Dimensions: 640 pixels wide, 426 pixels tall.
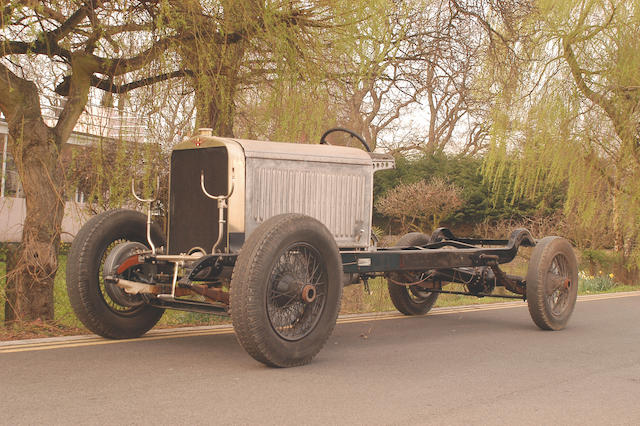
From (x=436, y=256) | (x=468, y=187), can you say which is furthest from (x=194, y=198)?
(x=468, y=187)

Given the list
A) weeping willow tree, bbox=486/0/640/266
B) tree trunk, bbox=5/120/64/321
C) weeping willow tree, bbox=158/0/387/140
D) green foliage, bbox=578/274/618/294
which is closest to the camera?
tree trunk, bbox=5/120/64/321

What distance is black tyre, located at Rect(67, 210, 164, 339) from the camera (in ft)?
21.6

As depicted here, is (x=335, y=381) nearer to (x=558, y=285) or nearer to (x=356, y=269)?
(x=356, y=269)

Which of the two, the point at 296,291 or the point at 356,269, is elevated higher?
the point at 356,269

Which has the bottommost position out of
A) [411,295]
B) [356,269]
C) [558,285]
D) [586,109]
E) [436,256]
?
[411,295]

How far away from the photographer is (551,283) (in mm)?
8695

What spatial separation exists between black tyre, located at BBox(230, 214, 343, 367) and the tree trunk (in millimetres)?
3344

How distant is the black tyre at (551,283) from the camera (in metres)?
8.50

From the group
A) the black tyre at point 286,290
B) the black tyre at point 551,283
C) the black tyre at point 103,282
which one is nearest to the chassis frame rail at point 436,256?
the black tyre at point 551,283

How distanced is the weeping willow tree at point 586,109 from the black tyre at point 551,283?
8949 mm

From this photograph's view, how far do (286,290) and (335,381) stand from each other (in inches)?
36.3

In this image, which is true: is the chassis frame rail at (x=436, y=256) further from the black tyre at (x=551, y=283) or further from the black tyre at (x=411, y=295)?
the black tyre at (x=551, y=283)

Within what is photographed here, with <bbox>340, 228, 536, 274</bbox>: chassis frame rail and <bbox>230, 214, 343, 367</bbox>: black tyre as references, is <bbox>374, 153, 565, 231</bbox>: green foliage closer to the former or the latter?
<bbox>340, 228, 536, 274</bbox>: chassis frame rail

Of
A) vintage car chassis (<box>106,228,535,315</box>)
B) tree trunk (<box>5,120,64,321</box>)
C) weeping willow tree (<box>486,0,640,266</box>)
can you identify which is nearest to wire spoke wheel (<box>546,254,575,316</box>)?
vintage car chassis (<box>106,228,535,315</box>)
